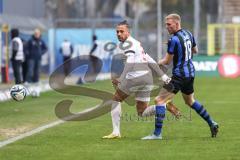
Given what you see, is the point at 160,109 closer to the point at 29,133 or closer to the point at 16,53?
the point at 29,133

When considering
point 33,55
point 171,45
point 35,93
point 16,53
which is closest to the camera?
point 171,45

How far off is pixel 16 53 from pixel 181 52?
1692cm

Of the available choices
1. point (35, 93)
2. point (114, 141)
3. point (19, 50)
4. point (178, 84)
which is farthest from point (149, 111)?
point (19, 50)

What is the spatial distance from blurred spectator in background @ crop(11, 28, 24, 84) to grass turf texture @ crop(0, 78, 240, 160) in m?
7.46

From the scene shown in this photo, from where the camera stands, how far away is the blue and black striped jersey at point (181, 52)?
13.5m

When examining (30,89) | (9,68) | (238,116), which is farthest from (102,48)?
(238,116)

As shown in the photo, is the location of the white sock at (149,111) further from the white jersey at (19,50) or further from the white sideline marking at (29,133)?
the white jersey at (19,50)

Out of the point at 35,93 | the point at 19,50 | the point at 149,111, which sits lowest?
the point at 35,93

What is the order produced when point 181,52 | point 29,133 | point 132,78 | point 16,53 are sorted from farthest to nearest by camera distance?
point 16,53, point 29,133, point 132,78, point 181,52

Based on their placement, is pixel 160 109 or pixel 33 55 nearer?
pixel 160 109

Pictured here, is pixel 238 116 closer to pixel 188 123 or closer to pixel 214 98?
pixel 188 123

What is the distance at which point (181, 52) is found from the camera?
44.5 feet

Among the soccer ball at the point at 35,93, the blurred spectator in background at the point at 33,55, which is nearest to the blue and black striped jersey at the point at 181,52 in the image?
the soccer ball at the point at 35,93

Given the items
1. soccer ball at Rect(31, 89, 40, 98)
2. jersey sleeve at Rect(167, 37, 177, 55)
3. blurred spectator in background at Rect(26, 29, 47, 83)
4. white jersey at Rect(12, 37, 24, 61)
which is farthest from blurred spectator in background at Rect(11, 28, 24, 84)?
jersey sleeve at Rect(167, 37, 177, 55)
